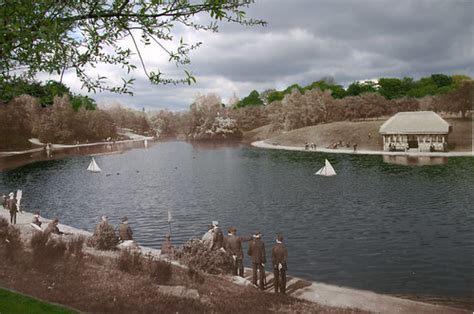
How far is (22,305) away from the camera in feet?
34.4

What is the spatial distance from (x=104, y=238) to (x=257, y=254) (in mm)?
6343

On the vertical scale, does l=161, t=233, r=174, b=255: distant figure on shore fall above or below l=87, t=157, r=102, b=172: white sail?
below

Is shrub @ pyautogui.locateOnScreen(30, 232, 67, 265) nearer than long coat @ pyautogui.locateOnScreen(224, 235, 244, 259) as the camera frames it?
No

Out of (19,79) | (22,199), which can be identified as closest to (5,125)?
(22,199)

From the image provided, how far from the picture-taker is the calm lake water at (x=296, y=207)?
1351cm

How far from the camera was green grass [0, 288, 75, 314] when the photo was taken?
1016 centimetres

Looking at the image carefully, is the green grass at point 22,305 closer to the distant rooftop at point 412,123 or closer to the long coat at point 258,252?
the long coat at point 258,252

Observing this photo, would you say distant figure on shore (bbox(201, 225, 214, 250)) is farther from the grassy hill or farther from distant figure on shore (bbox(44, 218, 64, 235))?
the grassy hill

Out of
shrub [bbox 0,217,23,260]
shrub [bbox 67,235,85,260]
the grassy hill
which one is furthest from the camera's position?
the grassy hill

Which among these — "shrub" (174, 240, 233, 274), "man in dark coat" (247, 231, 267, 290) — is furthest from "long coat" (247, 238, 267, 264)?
"shrub" (174, 240, 233, 274)

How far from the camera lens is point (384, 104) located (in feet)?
136

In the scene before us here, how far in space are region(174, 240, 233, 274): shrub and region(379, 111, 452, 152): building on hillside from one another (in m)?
21.2

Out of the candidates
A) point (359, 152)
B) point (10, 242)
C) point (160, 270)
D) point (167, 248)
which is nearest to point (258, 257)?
point (160, 270)

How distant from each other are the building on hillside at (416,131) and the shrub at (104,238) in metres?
22.5
